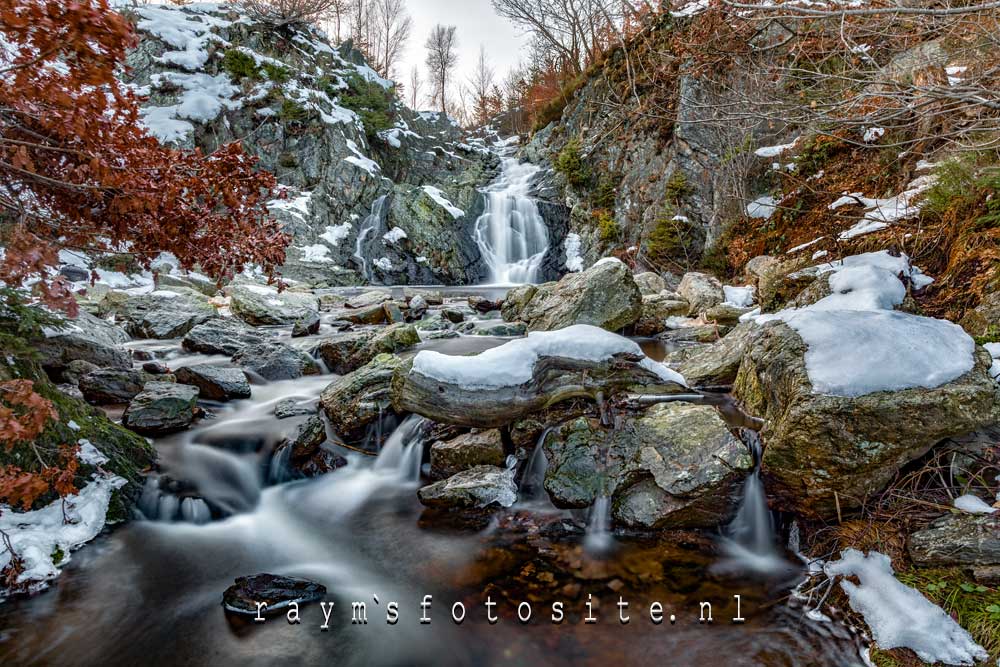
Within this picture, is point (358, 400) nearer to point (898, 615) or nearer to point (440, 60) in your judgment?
point (898, 615)

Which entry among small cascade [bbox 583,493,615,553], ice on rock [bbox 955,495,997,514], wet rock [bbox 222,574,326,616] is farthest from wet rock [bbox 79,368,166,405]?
ice on rock [bbox 955,495,997,514]

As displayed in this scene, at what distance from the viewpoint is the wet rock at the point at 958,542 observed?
2330mm

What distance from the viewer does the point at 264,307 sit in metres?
10.9

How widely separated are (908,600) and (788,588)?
622 mm

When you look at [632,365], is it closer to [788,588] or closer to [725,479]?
[725,479]

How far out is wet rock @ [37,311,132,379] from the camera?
5555mm

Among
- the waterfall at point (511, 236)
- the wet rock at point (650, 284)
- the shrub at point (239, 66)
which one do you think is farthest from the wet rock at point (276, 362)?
the shrub at point (239, 66)

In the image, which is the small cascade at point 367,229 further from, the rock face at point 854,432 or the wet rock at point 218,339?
the rock face at point 854,432

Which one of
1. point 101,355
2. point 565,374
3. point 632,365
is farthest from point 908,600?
point 101,355

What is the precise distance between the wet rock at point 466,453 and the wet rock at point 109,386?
3.96m

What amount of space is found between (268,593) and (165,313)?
29.9ft

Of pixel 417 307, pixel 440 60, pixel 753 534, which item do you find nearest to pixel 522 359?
pixel 753 534

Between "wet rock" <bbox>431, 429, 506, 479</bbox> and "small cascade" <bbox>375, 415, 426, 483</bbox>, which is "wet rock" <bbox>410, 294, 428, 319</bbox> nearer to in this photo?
"small cascade" <bbox>375, 415, 426, 483</bbox>

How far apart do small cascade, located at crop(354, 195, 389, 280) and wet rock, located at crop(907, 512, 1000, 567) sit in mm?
19058
